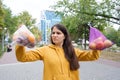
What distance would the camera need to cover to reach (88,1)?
23219 millimetres

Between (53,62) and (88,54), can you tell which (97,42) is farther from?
(53,62)

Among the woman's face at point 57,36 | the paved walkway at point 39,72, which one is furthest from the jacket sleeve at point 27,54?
the paved walkway at point 39,72

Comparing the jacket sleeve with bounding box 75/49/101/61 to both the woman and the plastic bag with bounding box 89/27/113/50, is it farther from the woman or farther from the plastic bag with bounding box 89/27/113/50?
the plastic bag with bounding box 89/27/113/50

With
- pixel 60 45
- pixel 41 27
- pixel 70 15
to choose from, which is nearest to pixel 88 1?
pixel 70 15

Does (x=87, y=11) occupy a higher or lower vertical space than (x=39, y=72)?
higher

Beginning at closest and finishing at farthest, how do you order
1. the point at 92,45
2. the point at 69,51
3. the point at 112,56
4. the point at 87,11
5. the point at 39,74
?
1. the point at 92,45
2. the point at 69,51
3. the point at 39,74
4. the point at 87,11
5. the point at 112,56

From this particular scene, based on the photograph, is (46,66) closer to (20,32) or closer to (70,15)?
(20,32)

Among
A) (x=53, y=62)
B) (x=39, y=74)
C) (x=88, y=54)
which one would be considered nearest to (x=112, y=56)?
(x=39, y=74)

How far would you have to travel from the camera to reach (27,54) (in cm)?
280

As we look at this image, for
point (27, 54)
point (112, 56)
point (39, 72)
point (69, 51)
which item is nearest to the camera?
point (27, 54)

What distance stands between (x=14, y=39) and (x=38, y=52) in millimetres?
373

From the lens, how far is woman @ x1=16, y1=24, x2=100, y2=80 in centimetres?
286

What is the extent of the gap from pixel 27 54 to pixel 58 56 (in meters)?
0.35

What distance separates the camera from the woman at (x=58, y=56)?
113 inches
